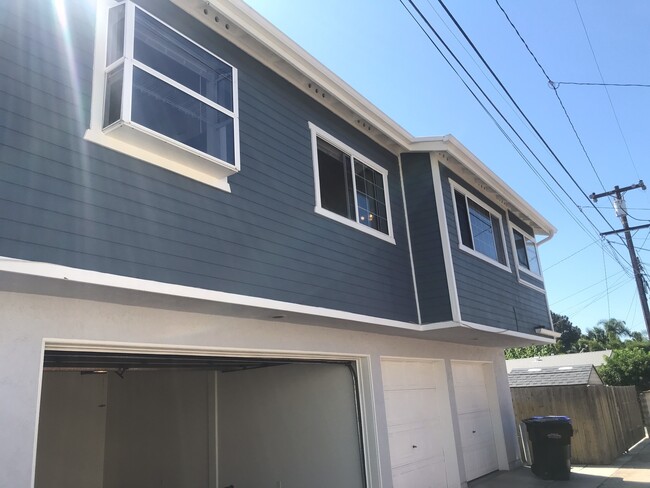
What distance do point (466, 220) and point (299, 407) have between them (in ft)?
15.1

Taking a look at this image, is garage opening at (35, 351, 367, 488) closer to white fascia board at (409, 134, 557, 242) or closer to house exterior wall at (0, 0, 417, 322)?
house exterior wall at (0, 0, 417, 322)

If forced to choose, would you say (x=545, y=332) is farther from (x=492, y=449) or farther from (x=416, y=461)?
(x=416, y=461)

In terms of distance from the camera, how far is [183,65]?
215 inches

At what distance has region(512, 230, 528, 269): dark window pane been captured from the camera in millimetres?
12516

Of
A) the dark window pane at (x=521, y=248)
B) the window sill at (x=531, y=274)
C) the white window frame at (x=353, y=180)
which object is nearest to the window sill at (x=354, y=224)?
the white window frame at (x=353, y=180)

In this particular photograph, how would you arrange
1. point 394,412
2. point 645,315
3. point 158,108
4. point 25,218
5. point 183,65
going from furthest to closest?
1. point 645,315
2. point 394,412
3. point 183,65
4. point 158,108
5. point 25,218

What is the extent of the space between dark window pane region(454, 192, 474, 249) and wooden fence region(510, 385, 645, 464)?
5.52 meters

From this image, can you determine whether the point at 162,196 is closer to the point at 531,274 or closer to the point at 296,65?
the point at 296,65

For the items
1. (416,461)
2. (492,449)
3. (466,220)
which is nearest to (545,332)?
(492,449)

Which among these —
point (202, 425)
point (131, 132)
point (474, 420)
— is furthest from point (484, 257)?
point (131, 132)

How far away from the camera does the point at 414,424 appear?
912cm

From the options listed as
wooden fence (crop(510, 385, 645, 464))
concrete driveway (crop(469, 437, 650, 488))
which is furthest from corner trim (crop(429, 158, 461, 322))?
wooden fence (crop(510, 385, 645, 464))

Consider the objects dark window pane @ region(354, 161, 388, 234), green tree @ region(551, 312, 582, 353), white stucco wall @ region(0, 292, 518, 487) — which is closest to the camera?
white stucco wall @ region(0, 292, 518, 487)

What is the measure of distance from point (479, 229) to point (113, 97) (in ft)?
25.3
